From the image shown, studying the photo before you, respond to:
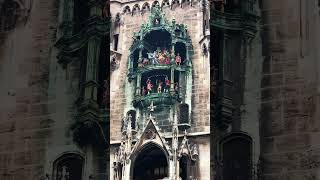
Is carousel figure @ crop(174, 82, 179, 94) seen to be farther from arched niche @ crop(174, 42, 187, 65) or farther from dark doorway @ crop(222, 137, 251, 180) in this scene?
dark doorway @ crop(222, 137, 251, 180)

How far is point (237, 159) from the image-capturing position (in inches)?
999

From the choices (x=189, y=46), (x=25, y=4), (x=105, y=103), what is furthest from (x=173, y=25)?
(x=25, y=4)

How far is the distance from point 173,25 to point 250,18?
1.88 metres

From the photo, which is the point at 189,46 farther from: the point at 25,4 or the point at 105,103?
the point at 25,4

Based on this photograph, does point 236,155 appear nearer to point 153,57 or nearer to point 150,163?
point 150,163

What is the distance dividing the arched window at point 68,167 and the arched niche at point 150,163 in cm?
151

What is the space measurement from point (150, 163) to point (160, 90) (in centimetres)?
182

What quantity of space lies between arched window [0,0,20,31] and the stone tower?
2828 mm

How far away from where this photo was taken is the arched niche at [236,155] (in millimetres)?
25125

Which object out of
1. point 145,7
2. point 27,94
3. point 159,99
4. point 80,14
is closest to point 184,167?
point 159,99

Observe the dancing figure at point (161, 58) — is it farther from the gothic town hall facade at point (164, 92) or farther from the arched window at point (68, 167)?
the arched window at point (68, 167)

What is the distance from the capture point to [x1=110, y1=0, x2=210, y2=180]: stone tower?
996 inches

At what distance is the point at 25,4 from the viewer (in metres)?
28.7

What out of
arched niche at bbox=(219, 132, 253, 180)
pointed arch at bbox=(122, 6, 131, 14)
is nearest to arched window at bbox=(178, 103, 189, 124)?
arched niche at bbox=(219, 132, 253, 180)
